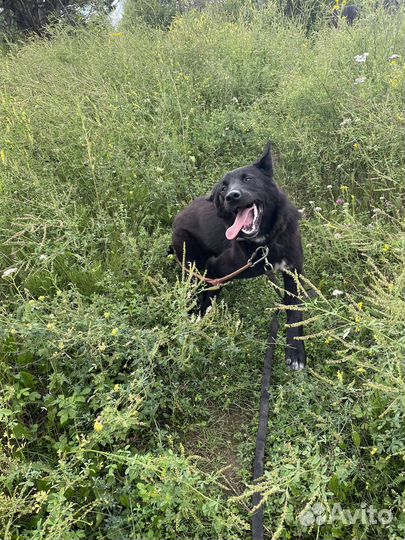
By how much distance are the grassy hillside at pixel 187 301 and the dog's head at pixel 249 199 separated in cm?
46

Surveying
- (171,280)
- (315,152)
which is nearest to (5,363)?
(171,280)

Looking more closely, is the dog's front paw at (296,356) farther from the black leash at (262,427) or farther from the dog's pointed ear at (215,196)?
the dog's pointed ear at (215,196)

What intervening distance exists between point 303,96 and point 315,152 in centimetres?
86

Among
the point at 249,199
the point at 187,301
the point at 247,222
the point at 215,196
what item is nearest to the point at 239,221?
the point at 247,222

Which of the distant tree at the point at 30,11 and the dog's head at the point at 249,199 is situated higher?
the distant tree at the point at 30,11

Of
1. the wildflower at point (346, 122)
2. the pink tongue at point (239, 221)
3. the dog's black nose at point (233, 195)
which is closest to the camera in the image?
the dog's black nose at point (233, 195)

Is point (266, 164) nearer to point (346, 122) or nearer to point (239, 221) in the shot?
point (239, 221)

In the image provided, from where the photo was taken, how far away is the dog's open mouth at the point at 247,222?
9.07ft

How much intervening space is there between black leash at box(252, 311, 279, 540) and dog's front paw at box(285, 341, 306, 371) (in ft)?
0.35

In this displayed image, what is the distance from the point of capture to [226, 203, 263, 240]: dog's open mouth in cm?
276

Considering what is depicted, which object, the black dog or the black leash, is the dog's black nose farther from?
the black leash

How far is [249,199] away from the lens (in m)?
2.71

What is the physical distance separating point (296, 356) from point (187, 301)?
0.73 m

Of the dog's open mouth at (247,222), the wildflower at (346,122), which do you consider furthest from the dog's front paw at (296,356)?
the wildflower at (346,122)
